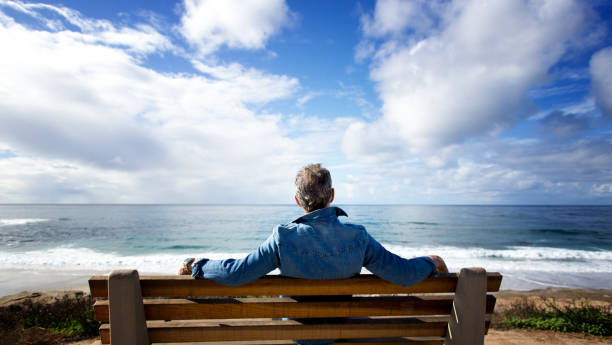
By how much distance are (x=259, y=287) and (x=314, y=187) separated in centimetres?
63

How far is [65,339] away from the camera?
4094 mm

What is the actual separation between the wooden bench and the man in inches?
2.2

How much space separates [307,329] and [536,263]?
579 inches

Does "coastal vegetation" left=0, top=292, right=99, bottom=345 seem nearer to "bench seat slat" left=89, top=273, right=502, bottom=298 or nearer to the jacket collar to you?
"bench seat slat" left=89, top=273, right=502, bottom=298

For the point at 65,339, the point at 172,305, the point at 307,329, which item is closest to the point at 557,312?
the point at 307,329

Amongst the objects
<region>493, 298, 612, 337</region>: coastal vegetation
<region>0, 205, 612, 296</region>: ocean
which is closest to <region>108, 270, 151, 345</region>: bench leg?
<region>493, 298, 612, 337</region>: coastal vegetation

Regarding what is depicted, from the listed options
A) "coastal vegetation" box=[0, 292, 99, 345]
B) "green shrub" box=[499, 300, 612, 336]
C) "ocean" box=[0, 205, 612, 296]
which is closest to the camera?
"coastal vegetation" box=[0, 292, 99, 345]

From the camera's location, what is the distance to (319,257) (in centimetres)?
168

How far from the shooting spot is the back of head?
1778 mm

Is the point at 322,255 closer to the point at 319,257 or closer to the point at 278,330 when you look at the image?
the point at 319,257

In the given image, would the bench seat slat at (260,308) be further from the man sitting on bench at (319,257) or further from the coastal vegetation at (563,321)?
the coastal vegetation at (563,321)

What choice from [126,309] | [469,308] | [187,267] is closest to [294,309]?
[187,267]

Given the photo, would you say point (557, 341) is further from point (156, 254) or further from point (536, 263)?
point (156, 254)

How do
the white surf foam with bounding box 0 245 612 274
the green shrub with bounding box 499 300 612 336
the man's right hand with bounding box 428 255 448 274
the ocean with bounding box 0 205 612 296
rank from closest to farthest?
the man's right hand with bounding box 428 255 448 274
the green shrub with bounding box 499 300 612 336
the ocean with bounding box 0 205 612 296
the white surf foam with bounding box 0 245 612 274
